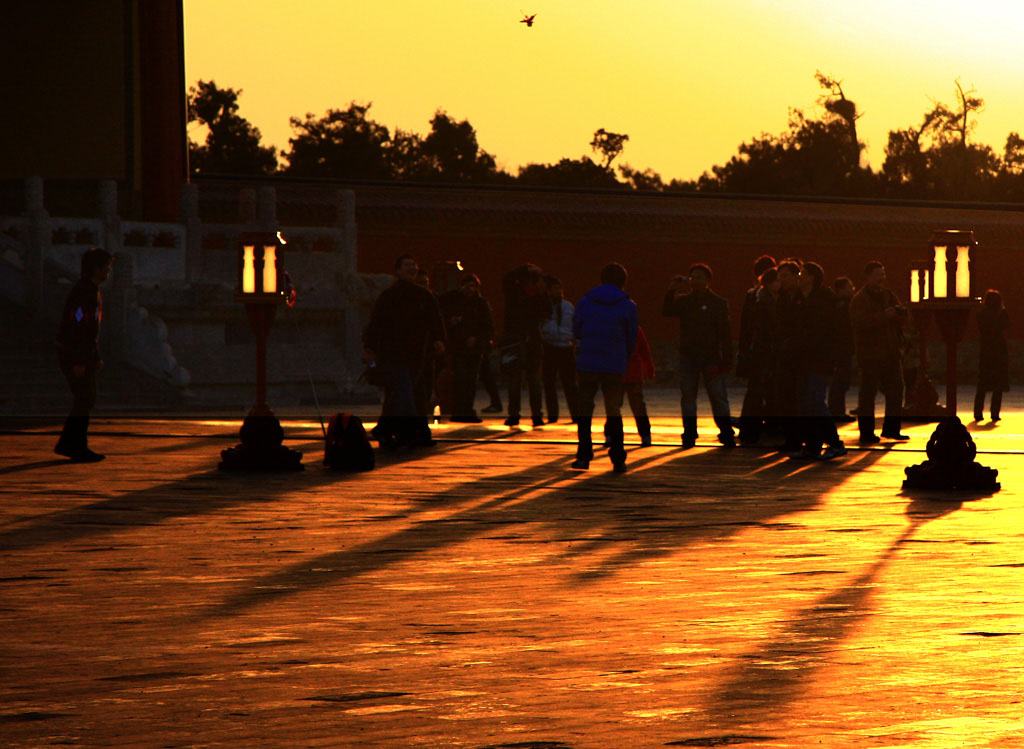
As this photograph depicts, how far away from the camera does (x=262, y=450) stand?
11.8 m

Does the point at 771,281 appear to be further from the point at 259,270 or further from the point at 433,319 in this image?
the point at 259,270

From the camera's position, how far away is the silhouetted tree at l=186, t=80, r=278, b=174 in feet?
170

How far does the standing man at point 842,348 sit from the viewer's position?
43.1ft

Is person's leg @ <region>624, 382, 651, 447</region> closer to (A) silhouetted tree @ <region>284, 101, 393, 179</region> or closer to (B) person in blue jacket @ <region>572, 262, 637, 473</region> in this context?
(B) person in blue jacket @ <region>572, 262, 637, 473</region>

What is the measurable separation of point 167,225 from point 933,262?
47.4 feet

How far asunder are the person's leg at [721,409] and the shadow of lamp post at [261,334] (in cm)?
386

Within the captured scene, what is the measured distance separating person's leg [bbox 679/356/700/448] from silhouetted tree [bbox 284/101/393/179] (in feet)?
127

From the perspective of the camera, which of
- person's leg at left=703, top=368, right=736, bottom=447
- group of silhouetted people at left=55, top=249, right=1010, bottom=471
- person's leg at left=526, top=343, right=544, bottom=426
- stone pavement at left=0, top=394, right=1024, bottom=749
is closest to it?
stone pavement at left=0, top=394, right=1024, bottom=749

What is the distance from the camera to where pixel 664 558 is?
24.5ft

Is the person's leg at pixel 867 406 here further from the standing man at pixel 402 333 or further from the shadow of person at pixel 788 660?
the shadow of person at pixel 788 660

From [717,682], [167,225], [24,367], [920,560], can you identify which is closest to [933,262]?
[920,560]

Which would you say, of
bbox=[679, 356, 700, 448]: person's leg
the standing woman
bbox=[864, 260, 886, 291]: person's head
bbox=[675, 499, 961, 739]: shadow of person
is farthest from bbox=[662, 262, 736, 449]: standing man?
bbox=[675, 499, 961, 739]: shadow of person

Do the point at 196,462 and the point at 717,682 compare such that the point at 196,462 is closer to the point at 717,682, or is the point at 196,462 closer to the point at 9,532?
the point at 9,532

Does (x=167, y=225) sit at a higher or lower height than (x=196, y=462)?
higher
